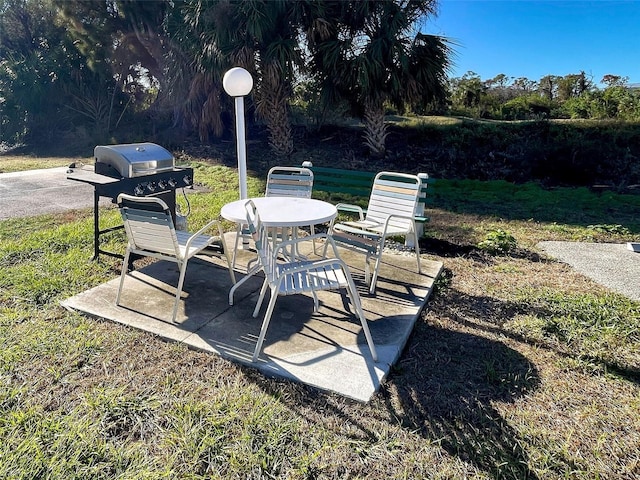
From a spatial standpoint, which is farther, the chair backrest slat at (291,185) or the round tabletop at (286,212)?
the chair backrest slat at (291,185)

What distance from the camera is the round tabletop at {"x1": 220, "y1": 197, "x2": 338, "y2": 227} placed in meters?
2.75

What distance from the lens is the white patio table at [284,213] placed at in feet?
9.01

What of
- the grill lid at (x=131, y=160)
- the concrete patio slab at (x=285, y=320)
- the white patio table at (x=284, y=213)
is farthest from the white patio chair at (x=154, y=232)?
the grill lid at (x=131, y=160)

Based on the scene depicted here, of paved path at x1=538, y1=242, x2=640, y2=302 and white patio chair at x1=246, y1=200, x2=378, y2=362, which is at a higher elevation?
white patio chair at x1=246, y1=200, x2=378, y2=362

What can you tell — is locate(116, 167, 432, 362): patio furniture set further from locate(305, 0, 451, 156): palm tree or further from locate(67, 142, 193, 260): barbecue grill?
locate(305, 0, 451, 156): palm tree

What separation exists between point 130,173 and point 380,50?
6.07m

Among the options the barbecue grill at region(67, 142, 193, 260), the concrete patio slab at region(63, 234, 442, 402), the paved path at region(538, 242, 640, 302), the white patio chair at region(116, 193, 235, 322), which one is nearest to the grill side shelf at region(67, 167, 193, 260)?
the barbecue grill at region(67, 142, 193, 260)

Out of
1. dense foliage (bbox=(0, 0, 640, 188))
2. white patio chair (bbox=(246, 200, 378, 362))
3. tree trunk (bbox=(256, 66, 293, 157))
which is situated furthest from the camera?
tree trunk (bbox=(256, 66, 293, 157))

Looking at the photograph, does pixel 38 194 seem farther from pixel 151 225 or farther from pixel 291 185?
pixel 151 225

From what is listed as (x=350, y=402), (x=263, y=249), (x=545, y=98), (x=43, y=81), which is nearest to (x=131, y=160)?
(x=263, y=249)

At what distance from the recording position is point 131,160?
366 cm

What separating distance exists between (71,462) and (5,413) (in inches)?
22.0

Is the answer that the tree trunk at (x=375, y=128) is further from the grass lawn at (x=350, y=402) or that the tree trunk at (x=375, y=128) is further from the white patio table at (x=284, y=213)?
the grass lawn at (x=350, y=402)

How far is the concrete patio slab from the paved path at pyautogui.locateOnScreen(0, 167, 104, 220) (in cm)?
352
